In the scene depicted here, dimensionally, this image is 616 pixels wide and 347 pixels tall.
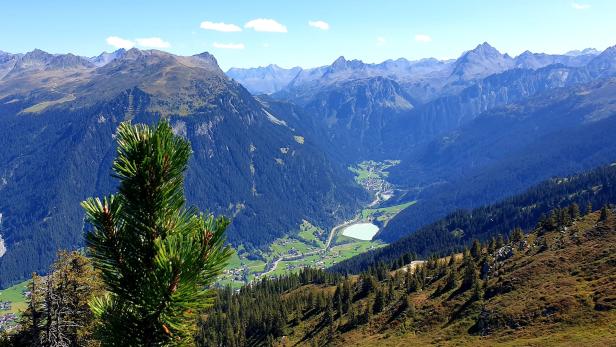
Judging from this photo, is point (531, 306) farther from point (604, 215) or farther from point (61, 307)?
point (61, 307)

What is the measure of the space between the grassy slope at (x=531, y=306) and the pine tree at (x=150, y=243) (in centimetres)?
6400

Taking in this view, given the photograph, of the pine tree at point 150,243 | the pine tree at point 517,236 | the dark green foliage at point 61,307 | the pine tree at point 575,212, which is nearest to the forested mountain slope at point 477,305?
the pine tree at point 517,236

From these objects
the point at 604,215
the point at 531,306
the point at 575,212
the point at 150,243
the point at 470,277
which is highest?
the point at 150,243

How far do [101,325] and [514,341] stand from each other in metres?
73.0

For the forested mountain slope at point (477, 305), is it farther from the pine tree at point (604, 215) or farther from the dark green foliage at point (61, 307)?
the dark green foliage at point (61, 307)

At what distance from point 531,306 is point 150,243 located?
3301 inches

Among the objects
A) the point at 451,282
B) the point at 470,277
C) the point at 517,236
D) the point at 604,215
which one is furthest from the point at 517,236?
the point at 451,282

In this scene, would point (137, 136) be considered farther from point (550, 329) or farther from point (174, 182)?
point (550, 329)

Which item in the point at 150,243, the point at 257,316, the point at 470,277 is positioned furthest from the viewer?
the point at 257,316

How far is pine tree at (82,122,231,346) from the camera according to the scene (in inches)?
313

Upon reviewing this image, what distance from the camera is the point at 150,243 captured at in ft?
27.3

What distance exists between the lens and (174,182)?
324 inches

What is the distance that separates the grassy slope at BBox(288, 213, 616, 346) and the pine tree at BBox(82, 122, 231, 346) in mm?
63998

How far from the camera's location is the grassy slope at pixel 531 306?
6681cm
